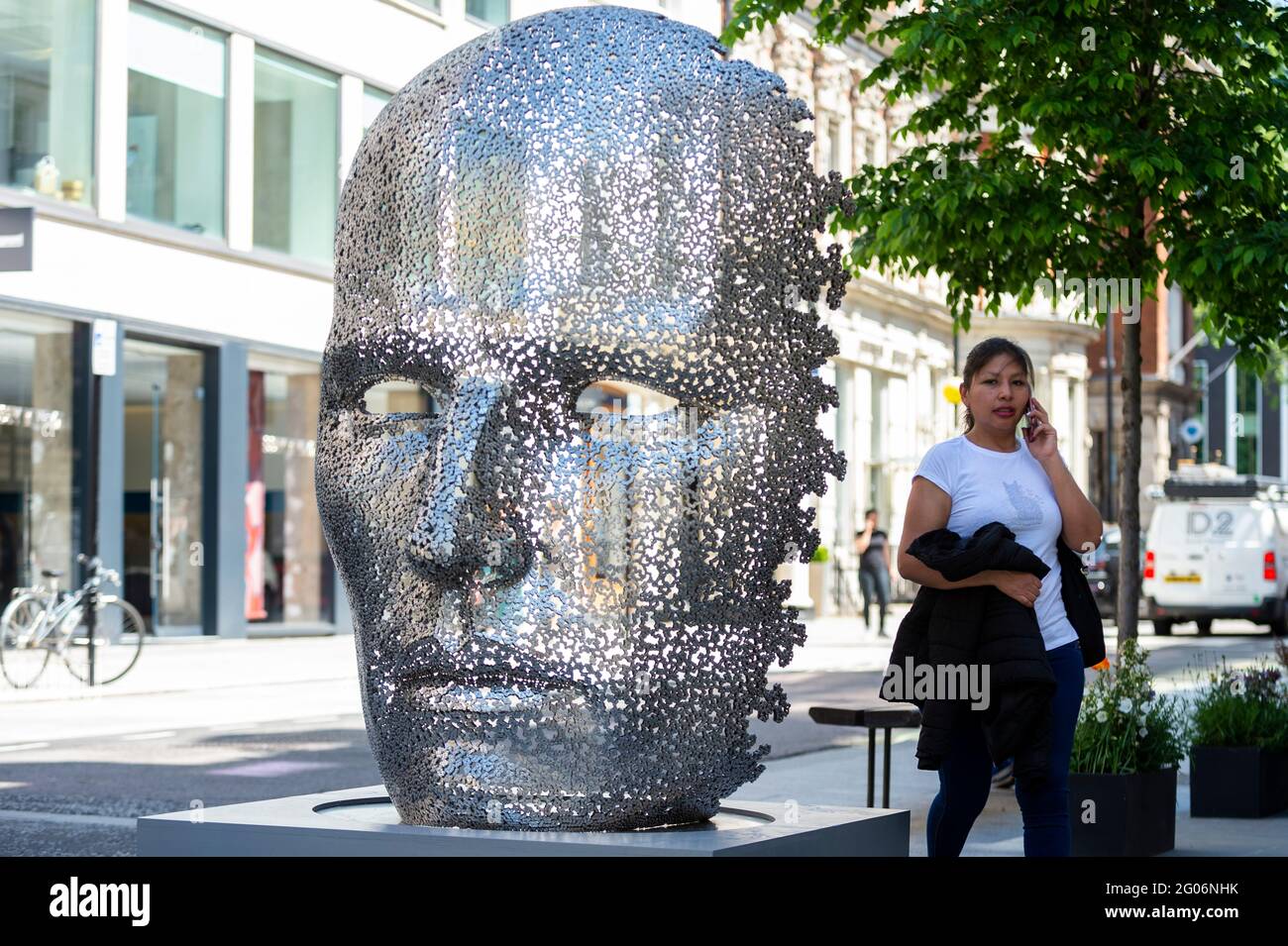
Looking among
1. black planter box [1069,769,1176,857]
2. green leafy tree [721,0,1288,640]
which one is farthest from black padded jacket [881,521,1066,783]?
green leafy tree [721,0,1288,640]

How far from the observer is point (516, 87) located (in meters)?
4.91

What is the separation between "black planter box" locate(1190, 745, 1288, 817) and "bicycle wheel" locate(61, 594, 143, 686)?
11.6 m

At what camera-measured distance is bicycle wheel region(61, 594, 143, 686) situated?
18.6 metres

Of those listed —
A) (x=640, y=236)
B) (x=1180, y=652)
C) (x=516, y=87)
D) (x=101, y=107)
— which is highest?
(x=101, y=107)

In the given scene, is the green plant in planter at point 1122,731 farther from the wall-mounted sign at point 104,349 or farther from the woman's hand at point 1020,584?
the wall-mounted sign at point 104,349

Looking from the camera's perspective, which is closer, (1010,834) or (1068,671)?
(1068,671)

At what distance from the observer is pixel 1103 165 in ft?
36.0

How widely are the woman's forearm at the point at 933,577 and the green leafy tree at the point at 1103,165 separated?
15.1 ft

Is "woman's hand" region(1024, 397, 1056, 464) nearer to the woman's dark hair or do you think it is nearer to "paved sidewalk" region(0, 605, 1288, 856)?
the woman's dark hair

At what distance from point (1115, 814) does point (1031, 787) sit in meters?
2.52

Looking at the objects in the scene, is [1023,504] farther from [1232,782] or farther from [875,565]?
[875,565]

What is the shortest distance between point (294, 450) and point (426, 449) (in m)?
23.5
